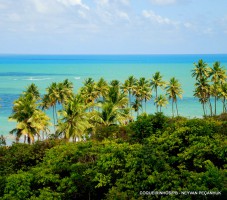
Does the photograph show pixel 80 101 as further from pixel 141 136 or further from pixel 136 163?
pixel 136 163

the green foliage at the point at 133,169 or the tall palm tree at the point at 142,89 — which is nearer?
the green foliage at the point at 133,169

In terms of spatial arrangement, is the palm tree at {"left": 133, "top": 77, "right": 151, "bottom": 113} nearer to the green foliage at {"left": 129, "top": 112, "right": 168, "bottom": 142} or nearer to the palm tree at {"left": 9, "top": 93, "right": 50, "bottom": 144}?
the palm tree at {"left": 9, "top": 93, "right": 50, "bottom": 144}

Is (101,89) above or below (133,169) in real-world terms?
above

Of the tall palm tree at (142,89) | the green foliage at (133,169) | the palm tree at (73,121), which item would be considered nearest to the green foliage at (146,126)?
the green foliage at (133,169)

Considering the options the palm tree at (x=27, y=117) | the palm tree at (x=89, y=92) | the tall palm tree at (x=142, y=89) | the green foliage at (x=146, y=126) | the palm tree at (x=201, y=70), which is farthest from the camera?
the tall palm tree at (x=142, y=89)

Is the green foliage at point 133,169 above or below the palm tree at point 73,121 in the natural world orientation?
below

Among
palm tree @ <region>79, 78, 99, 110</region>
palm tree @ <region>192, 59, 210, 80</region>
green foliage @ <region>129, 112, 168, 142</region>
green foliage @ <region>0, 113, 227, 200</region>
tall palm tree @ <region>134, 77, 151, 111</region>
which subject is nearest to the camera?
green foliage @ <region>0, 113, 227, 200</region>

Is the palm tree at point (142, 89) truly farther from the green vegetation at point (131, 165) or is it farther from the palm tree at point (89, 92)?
the green vegetation at point (131, 165)

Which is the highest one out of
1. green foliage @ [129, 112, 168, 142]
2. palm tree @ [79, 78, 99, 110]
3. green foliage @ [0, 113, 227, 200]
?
palm tree @ [79, 78, 99, 110]

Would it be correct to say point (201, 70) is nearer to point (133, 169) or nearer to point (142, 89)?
point (142, 89)

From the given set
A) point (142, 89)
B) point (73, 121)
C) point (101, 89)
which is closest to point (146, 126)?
point (73, 121)

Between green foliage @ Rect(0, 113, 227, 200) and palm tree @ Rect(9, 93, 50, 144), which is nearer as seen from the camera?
green foliage @ Rect(0, 113, 227, 200)

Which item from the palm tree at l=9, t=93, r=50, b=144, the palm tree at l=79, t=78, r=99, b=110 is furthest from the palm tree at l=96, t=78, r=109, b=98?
the palm tree at l=9, t=93, r=50, b=144

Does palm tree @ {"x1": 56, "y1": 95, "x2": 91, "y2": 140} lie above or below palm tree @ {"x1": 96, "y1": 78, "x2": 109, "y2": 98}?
below
